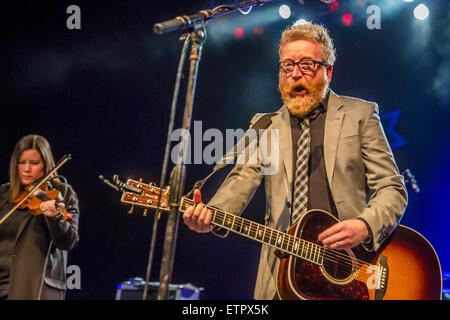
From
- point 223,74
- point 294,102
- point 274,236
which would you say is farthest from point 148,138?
point 274,236

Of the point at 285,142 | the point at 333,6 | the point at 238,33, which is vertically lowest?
the point at 285,142

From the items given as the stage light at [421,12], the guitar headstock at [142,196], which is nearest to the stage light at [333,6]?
the stage light at [421,12]

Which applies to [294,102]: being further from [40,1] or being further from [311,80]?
[40,1]

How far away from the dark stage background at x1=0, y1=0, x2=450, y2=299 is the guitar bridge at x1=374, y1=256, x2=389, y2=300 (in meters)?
3.48

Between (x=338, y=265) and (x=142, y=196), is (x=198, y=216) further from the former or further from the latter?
(x=338, y=265)

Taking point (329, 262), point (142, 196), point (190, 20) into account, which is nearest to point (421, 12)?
point (329, 262)

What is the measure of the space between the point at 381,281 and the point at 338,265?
0.29 metres

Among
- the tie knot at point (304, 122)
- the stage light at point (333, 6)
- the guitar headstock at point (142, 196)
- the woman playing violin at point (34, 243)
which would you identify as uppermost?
the stage light at point (333, 6)

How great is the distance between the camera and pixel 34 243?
3.69 metres

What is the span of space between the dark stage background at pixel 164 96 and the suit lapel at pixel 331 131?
313 centimetres

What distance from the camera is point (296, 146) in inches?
110

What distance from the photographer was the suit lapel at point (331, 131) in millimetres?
2639

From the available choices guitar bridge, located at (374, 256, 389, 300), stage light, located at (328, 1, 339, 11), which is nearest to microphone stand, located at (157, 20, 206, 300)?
guitar bridge, located at (374, 256, 389, 300)

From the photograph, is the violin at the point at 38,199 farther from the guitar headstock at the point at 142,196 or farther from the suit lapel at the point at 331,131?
the suit lapel at the point at 331,131
